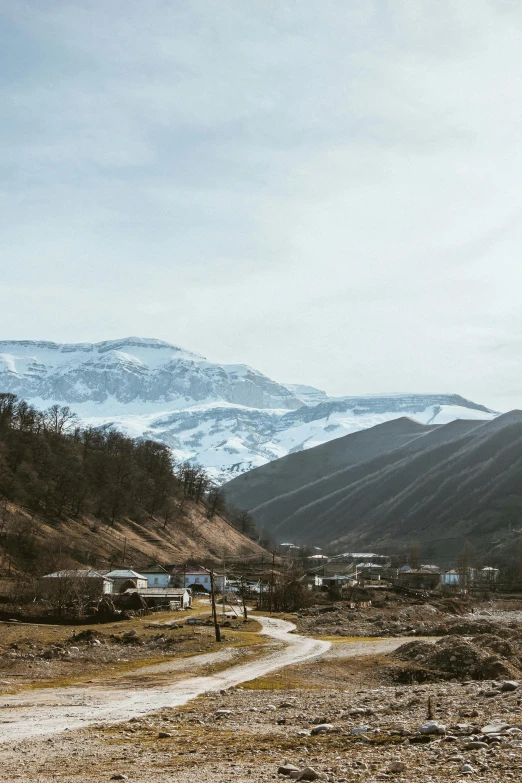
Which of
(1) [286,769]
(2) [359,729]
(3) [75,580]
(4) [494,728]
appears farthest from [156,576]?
(1) [286,769]

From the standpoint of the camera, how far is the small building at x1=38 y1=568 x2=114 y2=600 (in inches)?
3834

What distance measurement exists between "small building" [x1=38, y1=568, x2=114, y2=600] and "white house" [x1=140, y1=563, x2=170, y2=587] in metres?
25.8

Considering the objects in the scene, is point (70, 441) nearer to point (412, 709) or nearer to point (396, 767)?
point (412, 709)

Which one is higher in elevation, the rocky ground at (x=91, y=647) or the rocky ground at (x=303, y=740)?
the rocky ground at (x=303, y=740)

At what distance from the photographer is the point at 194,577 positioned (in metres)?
150

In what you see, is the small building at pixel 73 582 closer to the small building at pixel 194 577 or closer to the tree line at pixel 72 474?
the small building at pixel 194 577

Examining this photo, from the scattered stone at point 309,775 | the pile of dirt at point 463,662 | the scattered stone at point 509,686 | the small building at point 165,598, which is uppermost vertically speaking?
the scattered stone at point 309,775

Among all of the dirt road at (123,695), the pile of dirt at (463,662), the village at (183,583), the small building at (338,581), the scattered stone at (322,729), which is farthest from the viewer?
the small building at (338,581)

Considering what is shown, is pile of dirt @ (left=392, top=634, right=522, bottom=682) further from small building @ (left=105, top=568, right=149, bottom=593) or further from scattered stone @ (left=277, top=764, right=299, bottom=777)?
small building @ (left=105, top=568, right=149, bottom=593)

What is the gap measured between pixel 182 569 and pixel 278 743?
12442 centimetres

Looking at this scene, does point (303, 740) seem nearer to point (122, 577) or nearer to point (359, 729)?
point (359, 729)

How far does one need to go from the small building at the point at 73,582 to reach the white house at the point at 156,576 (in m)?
25.8

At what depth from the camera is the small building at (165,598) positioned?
11331cm

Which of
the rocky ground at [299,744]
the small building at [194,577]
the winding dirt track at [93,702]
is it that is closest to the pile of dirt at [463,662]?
the winding dirt track at [93,702]
